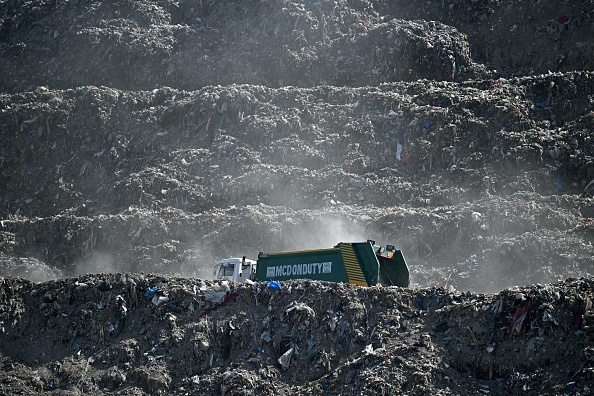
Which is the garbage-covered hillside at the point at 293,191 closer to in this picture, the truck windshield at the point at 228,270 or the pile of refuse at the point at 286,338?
the pile of refuse at the point at 286,338

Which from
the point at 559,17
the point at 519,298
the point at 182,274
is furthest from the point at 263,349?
the point at 559,17

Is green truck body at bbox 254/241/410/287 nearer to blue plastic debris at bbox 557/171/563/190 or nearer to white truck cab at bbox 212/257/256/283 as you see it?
white truck cab at bbox 212/257/256/283

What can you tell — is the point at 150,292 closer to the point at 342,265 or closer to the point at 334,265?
the point at 334,265

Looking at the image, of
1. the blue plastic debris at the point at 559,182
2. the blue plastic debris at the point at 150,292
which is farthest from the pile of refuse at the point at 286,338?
the blue plastic debris at the point at 559,182

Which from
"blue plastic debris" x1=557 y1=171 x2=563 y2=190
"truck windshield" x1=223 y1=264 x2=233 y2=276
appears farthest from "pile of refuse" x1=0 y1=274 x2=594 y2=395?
"blue plastic debris" x1=557 y1=171 x2=563 y2=190

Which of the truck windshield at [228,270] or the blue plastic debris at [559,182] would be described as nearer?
the truck windshield at [228,270]

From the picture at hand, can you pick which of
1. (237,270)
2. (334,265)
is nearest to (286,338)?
(334,265)
